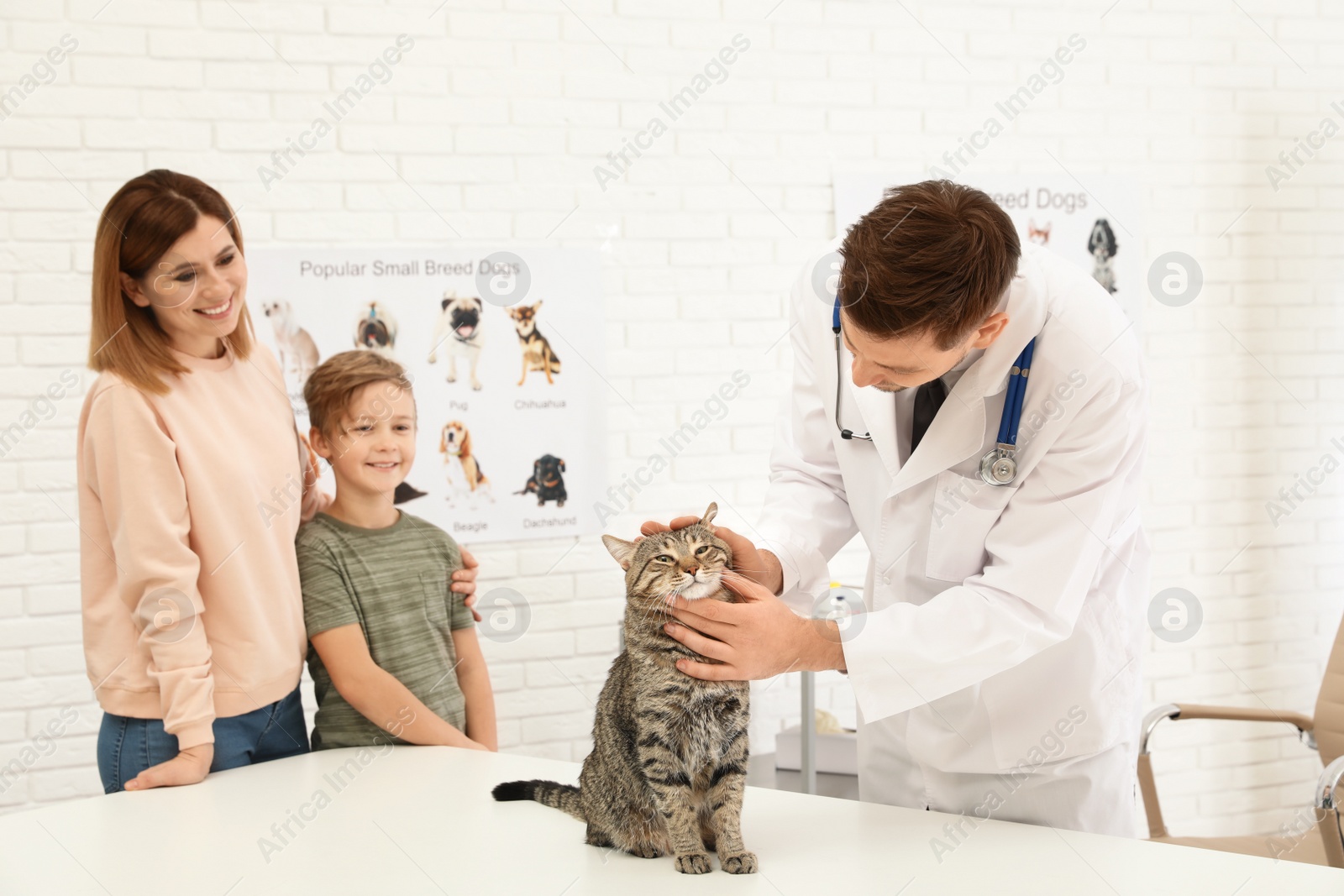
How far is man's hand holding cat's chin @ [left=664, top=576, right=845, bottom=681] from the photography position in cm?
131

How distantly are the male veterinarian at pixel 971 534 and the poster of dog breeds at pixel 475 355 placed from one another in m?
1.42

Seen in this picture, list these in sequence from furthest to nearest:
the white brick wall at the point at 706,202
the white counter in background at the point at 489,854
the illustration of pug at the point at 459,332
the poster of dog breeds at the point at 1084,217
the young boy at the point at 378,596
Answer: the poster of dog breeds at the point at 1084,217, the illustration of pug at the point at 459,332, the white brick wall at the point at 706,202, the young boy at the point at 378,596, the white counter in background at the point at 489,854

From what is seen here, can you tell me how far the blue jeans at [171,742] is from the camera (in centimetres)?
171

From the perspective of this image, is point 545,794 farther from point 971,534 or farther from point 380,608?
point 971,534

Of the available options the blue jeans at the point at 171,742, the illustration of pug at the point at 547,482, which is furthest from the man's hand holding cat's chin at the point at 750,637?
the illustration of pug at the point at 547,482

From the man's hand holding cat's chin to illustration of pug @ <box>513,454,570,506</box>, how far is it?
1.72m

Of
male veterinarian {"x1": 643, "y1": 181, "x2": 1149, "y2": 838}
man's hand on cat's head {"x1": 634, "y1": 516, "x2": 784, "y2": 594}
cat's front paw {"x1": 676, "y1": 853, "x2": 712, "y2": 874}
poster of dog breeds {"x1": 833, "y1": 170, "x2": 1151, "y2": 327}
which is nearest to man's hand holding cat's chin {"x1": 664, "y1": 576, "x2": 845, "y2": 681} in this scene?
male veterinarian {"x1": 643, "y1": 181, "x2": 1149, "y2": 838}

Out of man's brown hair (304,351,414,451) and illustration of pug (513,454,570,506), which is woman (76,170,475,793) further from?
illustration of pug (513,454,570,506)

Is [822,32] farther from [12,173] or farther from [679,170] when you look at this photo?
[12,173]

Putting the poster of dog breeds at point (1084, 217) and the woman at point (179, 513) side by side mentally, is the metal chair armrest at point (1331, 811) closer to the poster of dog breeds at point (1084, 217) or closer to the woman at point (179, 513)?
the poster of dog breeds at point (1084, 217)

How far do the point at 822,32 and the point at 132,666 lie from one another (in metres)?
2.75

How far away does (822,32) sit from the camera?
3285 mm

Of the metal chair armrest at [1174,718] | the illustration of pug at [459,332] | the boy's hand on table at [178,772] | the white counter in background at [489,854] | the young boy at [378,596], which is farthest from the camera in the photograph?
the illustration of pug at [459,332]

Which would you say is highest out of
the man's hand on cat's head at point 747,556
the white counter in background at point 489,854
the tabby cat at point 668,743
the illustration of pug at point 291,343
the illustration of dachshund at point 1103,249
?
the illustration of dachshund at point 1103,249
